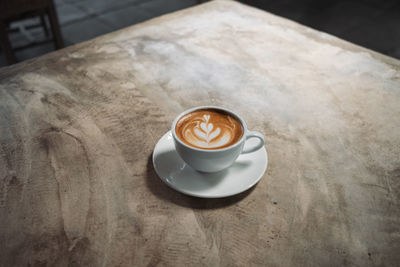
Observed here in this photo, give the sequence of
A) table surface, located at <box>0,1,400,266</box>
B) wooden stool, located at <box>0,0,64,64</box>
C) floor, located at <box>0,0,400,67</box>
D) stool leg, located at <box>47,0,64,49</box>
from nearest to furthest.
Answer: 1. table surface, located at <box>0,1,400,266</box>
2. wooden stool, located at <box>0,0,64,64</box>
3. stool leg, located at <box>47,0,64,49</box>
4. floor, located at <box>0,0,400,67</box>

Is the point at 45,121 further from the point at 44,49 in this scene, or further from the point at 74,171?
Result: the point at 44,49

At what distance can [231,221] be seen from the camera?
516 millimetres

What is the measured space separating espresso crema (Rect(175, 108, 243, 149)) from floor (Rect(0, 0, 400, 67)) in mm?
2233

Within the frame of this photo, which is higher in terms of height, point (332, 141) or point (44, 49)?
point (332, 141)

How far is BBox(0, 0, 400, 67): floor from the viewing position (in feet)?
8.41

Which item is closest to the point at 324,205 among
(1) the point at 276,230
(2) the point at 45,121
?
(1) the point at 276,230

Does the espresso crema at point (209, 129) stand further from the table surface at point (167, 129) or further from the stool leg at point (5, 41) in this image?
the stool leg at point (5, 41)

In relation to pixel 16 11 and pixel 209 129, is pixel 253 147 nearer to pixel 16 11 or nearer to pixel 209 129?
pixel 209 129

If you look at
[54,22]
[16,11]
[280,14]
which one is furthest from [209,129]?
[280,14]

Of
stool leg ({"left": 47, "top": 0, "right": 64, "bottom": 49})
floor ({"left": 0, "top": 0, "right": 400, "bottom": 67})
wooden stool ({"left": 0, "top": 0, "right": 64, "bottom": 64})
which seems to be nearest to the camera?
wooden stool ({"left": 0, "top": 0, "right": 64, "bottom": 64})

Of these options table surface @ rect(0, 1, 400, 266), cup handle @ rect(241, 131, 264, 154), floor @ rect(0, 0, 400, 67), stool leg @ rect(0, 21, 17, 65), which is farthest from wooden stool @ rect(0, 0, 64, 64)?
cup handle @ rect(241, 131, 264, 154)

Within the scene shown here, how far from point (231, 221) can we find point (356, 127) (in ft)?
1.24

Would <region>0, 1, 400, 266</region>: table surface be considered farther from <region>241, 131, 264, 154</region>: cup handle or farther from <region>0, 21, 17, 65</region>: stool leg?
<region>0, 21, 17, 65</region>: stool leg

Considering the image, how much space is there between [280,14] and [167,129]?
2.62m
